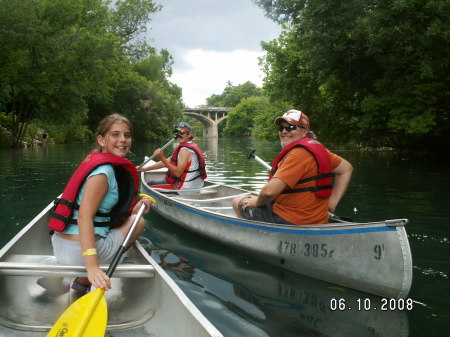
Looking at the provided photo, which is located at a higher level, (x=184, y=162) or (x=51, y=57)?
(x=51, y=57)

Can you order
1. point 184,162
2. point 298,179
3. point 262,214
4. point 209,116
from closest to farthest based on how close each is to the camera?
1. point 298,179
2. point 262,214
3. point 184,162
4. point 209,116

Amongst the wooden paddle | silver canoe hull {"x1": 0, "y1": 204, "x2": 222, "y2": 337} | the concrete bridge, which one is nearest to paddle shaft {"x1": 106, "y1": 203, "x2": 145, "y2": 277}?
silver canoe hull {"x1": 0, "y1": 204, "x2": 222, "y2": 337}

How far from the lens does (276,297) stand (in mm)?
4039

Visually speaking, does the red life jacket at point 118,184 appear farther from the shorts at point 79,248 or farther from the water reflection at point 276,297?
the water reflection at point 276,297

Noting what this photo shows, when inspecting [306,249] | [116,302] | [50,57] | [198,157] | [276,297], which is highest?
[50,57]

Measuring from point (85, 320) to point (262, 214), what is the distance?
8.72 ft

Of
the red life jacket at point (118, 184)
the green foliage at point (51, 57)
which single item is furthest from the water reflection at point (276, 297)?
the green foliage at point (51, 57)

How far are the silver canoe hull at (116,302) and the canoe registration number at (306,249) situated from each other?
1.67m

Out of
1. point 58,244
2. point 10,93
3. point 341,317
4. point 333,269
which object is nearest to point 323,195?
point 333,269

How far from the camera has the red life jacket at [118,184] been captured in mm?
3053

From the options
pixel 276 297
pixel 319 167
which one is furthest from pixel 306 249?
pixel 319 167

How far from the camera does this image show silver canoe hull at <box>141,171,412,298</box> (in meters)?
3.56

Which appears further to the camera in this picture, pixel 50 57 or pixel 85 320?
pixel 50 57

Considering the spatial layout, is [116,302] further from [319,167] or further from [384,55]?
[384,55]
